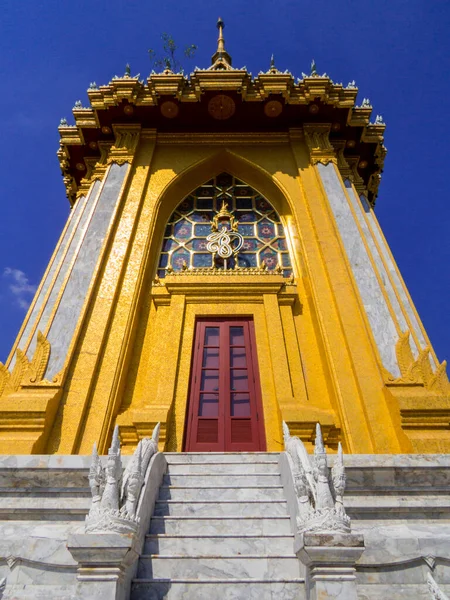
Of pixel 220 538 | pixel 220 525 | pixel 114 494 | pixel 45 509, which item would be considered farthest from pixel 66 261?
pixel 220 538

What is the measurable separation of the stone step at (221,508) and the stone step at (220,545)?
1.48ft

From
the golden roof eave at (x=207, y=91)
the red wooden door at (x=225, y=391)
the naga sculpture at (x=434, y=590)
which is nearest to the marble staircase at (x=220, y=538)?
the naga sculpture at (x=434, y=590)

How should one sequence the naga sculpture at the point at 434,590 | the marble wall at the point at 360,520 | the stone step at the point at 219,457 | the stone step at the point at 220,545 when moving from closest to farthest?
the naga sculpture at the point at 434,590 → the marble wall at the point at 360,520 → the stone step at the point at 220,545 → the stone step at the point at 219,457

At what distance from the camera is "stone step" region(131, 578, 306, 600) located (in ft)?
12.9

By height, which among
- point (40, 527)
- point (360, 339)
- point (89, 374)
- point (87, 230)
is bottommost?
point (40, 527)

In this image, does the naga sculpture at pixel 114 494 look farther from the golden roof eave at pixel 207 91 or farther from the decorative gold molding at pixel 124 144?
the golden roof eave at pixel 207 91

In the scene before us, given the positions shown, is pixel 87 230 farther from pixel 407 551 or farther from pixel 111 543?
pixel 407 551

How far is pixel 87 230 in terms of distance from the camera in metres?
10.0

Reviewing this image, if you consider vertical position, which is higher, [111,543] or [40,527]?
[40,527]

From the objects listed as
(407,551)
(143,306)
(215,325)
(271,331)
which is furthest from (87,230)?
(407,551)

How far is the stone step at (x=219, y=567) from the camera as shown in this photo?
4156mm

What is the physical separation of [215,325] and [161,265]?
226cm

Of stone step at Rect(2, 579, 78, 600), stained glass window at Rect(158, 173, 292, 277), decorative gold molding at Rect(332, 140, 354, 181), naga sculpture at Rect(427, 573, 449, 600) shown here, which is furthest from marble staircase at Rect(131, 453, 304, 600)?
decorative gold molding at Rect(332, 140, 354, 181)

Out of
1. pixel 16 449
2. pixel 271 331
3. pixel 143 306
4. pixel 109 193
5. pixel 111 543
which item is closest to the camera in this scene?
pixel 111 543
